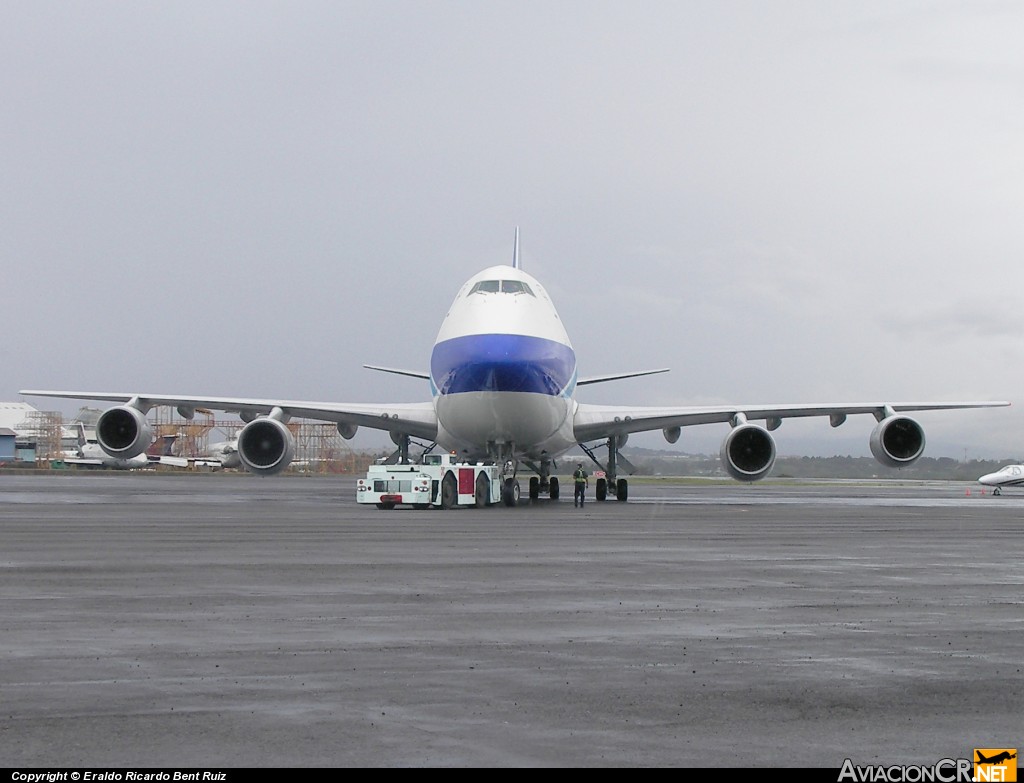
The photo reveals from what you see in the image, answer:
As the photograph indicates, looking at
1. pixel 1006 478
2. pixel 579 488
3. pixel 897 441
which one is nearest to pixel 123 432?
pixel 579 488

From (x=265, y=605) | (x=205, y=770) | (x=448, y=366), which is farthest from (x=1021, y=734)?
(x=448, y=366)

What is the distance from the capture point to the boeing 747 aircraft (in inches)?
1266

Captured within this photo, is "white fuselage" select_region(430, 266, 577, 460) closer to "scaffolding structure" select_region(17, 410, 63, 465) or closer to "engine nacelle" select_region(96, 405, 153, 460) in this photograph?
"engine nacelle" select_region(96, 405, 153, 460)

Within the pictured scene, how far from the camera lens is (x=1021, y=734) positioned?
589 cm

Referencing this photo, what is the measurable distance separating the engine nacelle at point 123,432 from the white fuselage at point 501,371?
7789 mm

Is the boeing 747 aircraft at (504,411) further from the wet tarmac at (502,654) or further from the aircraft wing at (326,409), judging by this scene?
the wet tarmac at (502,654)

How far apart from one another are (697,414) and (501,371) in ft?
21.9

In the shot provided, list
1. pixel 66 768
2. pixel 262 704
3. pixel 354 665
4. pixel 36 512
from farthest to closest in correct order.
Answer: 1. pixel 36 512
2. pixel 354 665
3. pixel 262 704
4. pixel 66 768

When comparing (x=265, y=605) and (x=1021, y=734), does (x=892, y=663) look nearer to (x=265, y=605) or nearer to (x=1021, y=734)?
(x=1021, y=734)

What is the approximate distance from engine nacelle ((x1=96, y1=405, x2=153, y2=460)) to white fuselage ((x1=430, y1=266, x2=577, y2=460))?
7.79 metres

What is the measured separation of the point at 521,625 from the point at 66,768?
196 inches

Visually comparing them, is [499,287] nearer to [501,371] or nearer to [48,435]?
[501,371]

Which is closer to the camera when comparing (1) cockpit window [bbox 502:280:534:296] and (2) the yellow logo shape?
(2) the yellow logo shape

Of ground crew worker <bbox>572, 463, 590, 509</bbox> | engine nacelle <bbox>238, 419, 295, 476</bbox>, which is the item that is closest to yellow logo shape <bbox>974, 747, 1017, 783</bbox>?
ground crew worker <bbox>572, 463, 590, 509</bbox>
